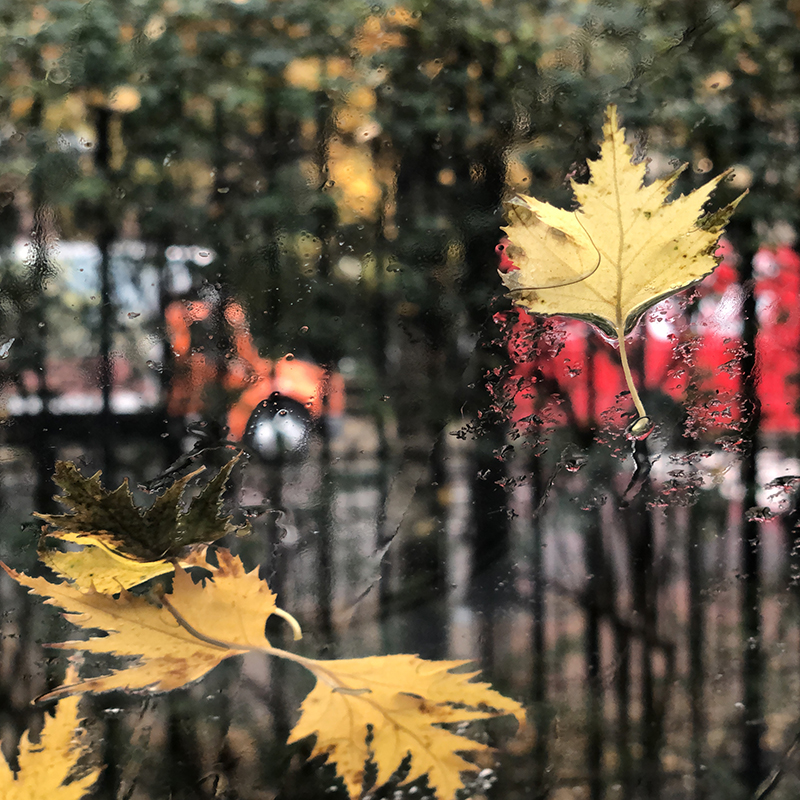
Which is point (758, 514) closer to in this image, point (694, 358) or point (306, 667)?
point (694, 358)

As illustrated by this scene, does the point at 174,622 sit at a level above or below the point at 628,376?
below

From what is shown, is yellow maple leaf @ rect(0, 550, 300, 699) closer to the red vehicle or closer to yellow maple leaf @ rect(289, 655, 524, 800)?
yellow maple leaf @ rect(289, 655, 524, 800)

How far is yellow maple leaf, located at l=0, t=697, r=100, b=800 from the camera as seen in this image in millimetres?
329

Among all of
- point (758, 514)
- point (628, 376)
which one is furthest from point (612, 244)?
point (758, 514)

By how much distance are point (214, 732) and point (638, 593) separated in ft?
1.03

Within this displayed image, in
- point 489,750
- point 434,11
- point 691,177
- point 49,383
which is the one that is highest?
point 434,11

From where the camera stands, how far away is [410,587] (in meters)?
0.37

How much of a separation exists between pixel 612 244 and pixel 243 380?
0.26m

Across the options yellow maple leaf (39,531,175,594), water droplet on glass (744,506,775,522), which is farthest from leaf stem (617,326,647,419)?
yellow maple leaf (39,531,175,594)

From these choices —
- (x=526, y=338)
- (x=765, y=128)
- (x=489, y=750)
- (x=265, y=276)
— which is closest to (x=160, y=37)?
(x=265, y=276)

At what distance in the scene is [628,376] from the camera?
36 cm

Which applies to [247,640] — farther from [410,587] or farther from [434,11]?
[434,11]

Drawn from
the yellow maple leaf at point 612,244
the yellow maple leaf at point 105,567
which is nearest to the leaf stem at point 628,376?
the yellow maple leaf at point 612,244

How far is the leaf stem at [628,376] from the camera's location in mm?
354
